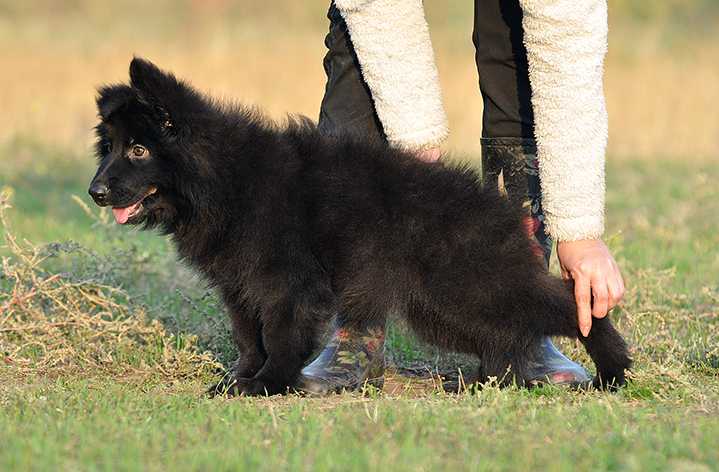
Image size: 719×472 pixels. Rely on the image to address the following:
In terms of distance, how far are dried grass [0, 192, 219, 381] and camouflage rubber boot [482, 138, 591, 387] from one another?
1.33 meters

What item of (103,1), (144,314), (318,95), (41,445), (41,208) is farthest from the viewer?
(103,1)

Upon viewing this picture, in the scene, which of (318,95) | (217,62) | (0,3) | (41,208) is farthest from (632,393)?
(0,3)

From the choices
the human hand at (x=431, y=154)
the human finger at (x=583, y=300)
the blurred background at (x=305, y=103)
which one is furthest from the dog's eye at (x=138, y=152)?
the blurred background at (x=305, y=103)

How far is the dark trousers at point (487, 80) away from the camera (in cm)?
473

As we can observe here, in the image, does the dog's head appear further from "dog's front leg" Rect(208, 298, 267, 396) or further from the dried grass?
the dried grass

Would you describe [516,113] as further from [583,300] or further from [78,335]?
Answer: [78,335]

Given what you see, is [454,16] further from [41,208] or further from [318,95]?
[41,208]

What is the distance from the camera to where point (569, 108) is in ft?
13.4

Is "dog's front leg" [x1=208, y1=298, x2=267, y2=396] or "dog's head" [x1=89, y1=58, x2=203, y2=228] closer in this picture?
"dog's head" [x1=89, y1=58, x2=203, y2=228]

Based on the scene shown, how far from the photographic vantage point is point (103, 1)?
2977 cm

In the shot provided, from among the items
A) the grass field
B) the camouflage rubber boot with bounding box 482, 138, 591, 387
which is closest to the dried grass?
the grass field

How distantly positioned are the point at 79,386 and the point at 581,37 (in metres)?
2.21

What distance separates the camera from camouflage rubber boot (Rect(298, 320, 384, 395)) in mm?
4508

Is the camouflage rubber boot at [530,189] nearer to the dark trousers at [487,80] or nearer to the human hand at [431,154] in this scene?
the dark trousers at [487,80]
